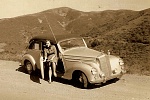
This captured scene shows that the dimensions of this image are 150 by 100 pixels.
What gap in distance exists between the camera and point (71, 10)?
38.6m

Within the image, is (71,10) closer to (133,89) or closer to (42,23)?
(42,23)

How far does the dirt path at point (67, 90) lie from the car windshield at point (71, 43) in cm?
124

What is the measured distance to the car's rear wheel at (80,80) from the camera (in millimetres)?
9070

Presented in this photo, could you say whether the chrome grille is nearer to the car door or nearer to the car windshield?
the car windshield

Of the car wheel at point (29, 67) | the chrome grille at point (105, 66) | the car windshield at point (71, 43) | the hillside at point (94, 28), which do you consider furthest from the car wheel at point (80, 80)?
the hillside at point (94, 28)

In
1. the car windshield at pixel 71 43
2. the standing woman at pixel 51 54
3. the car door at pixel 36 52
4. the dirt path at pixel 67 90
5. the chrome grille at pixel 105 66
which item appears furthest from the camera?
the car door at pixel 36 52

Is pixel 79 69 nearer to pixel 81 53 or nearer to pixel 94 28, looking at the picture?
pixel 81 53

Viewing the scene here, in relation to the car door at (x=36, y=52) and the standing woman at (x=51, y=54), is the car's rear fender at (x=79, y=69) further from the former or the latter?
the car door at (x=36, y=52)

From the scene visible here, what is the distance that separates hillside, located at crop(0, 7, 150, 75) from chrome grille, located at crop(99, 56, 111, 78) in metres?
7.03

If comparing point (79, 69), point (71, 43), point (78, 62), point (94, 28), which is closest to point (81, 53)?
point (78, 62)

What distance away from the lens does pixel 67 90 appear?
9023 mm

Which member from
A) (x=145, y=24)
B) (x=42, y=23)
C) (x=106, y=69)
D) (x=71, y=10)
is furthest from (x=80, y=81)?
(x=71, y=10)

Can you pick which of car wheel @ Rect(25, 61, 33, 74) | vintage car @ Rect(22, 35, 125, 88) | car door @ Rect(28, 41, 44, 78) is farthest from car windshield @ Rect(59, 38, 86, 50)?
car wheel @ Rect(25, 61, 33, 74)

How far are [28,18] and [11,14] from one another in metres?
3.43
